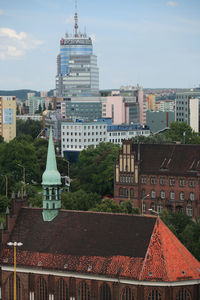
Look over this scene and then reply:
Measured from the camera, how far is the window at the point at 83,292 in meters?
78.5

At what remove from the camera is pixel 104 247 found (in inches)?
3137

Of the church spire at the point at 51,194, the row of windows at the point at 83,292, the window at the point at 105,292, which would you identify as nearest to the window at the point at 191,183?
the church spire at the point at 51,194

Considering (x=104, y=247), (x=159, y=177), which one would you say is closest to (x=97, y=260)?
(x=104, y=247)

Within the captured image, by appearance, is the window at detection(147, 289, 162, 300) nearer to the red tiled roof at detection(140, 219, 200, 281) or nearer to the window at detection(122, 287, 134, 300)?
the red tiled roof at detection(140, 219, 200, 281)

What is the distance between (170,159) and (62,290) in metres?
74.5

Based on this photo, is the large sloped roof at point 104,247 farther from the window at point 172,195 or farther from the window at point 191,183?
the window at point 172,195

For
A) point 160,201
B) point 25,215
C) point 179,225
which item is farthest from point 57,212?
point 160,201

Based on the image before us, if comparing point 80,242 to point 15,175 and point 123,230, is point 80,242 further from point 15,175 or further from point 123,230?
point 15,175

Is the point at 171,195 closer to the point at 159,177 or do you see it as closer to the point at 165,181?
the point at 165,181

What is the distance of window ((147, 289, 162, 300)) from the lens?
248 feet

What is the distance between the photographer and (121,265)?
254 ft

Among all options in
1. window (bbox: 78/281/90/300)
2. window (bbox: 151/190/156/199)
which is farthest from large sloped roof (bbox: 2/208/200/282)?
window (bbox: 151/190/156/199)

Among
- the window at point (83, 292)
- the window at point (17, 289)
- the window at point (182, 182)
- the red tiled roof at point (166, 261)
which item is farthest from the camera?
the window at point (182, 182)

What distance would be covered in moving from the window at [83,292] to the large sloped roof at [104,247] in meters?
1.44
